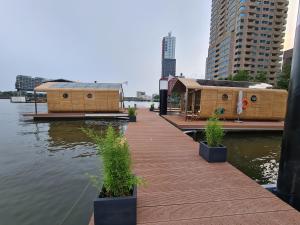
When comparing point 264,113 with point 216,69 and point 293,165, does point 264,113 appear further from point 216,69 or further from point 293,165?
point 216,69

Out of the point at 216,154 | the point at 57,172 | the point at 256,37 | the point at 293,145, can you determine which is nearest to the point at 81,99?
the point at 57,172

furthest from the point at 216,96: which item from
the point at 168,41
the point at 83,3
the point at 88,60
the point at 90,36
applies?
the point at 168,41

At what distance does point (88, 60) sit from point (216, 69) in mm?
61746

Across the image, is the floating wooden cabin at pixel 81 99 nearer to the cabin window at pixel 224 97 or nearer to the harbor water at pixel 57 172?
the harbor water at pixel 57 172

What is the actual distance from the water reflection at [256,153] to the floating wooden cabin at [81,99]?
9.99 metres

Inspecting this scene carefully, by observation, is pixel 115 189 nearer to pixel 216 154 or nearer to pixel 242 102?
pixel 216 154

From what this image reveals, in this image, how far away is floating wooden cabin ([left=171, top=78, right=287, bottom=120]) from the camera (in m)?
11.9

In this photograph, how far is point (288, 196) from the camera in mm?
3002

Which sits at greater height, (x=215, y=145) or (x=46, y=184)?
(x=215, y=145)

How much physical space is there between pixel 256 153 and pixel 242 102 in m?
5.40

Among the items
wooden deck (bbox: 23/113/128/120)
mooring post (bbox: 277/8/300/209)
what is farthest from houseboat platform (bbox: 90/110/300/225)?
wooden deck (bbox: 23/113/128/120)

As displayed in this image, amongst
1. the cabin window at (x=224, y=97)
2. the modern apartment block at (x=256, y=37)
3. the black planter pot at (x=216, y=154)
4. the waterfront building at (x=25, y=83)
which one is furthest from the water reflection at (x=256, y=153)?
the waterfront building at (x=25, y=83)

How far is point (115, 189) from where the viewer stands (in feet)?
6.81

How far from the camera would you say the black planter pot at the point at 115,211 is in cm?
196
